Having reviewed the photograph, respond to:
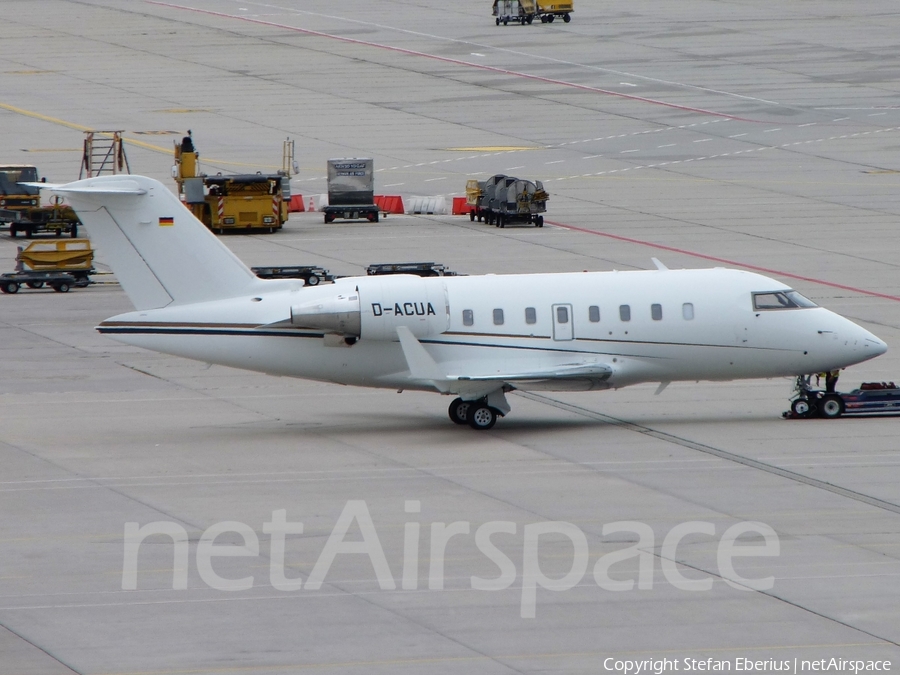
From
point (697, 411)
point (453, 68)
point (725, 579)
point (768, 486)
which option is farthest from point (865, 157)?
point (725, 579)

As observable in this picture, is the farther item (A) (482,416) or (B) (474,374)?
(A) (482,416)

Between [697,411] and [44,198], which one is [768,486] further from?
[44,198]

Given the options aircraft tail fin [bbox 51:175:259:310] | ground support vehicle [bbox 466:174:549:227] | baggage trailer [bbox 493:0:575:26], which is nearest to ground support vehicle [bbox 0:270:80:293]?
aircraft tail fin [bbox 51:175:259:310]

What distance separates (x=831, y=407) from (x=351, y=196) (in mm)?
33452

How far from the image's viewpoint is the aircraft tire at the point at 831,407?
31562 millimetres

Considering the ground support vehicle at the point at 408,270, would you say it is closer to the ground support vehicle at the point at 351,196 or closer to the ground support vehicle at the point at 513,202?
the ground support vehicle at the point at 513,202

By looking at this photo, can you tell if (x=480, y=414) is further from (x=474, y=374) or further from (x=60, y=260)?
(x=60, y=260)

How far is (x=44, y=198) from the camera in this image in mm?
65000

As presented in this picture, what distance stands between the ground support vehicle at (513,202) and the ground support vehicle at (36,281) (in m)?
18.5

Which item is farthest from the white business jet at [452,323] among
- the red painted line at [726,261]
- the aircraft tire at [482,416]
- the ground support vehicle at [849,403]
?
the red painted line at [726,261]

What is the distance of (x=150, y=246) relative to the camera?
30078 millimetres

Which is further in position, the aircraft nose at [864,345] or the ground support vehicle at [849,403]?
the ground support vehicle at [849,403]

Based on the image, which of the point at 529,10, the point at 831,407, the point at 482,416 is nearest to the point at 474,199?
the point at 831,407

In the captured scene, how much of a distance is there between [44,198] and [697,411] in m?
40.6
